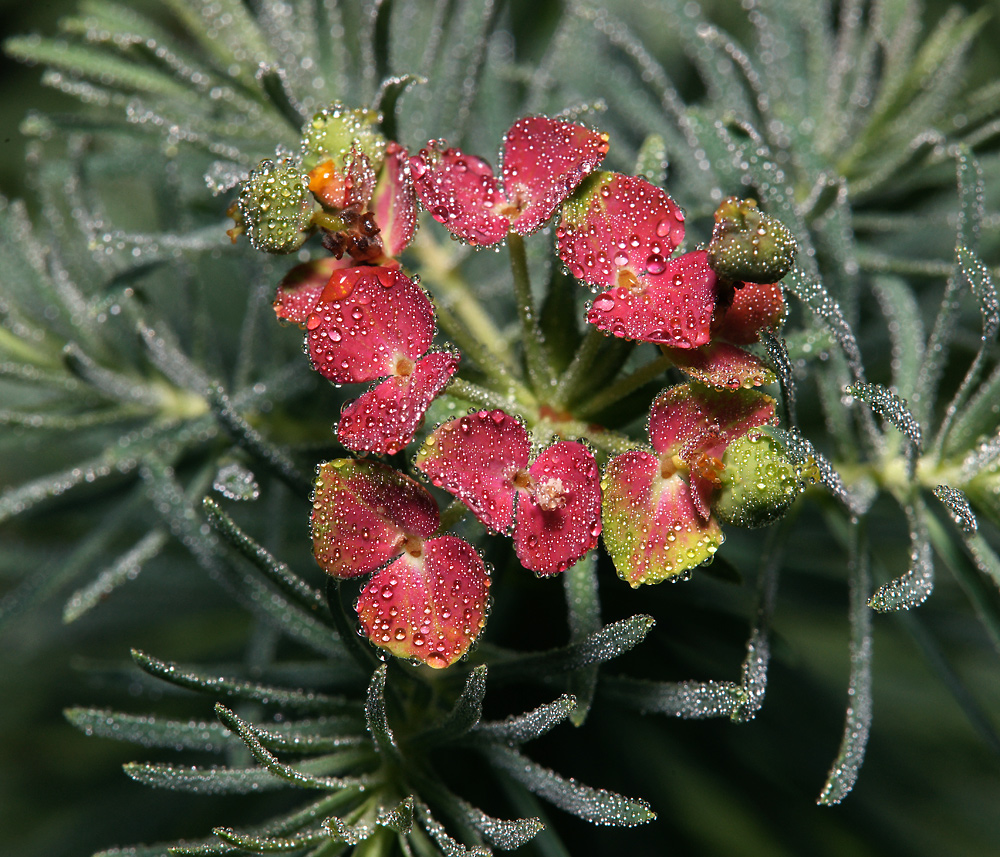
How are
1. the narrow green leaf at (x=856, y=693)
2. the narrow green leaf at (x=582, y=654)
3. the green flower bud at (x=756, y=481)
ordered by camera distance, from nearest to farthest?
the green flower bud at (x=756, y=481) → the narrow green leaf at (x=582, y=654) → the narrow green leaf at (x=856, y=693)

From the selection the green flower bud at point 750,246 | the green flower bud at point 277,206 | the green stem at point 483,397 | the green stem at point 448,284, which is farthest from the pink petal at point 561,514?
the green stem at point 448,284

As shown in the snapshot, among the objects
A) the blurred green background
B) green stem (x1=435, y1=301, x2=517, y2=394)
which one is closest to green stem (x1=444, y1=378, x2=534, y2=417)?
green stem (x1=435, y1=301, x2=517, y2=394)

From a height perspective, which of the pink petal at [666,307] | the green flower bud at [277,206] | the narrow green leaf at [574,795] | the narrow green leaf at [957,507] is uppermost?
the green flower bud at [277,206]

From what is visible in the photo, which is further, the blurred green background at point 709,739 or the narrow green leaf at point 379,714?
the blurred green background at point 709,739

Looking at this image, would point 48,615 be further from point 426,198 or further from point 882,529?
point 882,529

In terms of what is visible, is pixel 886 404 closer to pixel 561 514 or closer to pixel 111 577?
pixel 561 514

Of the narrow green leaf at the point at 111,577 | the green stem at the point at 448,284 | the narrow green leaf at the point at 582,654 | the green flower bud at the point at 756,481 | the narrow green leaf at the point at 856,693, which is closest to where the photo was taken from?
the green flower bud at the point at 756,481

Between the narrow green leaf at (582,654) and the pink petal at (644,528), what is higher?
the pink petal at (644,528)

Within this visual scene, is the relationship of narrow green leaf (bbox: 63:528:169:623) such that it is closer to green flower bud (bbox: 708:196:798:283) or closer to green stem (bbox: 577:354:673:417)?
green stem (bbox: 577:354:673:417)

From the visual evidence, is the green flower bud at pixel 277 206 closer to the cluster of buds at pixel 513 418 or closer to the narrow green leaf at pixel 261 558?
the cluster of buds at pixel 513 418
